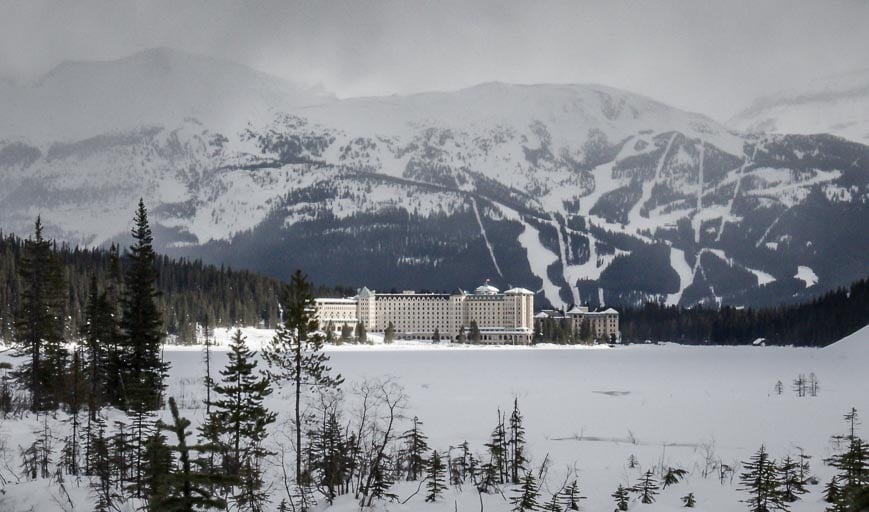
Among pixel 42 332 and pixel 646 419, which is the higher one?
pixel 42 332

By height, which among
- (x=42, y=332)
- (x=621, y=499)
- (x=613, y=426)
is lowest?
(x=613, y=426)

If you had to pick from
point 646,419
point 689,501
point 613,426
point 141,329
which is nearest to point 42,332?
point 141,329

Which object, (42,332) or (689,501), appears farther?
(42,332)

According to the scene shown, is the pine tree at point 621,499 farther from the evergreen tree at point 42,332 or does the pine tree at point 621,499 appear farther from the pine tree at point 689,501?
the evergreen tree at point 42,332

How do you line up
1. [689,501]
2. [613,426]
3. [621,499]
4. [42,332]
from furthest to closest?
[42,332] → [613,426] → [621,499] → [689,501]

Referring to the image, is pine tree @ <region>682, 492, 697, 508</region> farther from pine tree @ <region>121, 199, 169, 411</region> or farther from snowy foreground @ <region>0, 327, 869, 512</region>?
pine tree @ <region>121, 199, 169, 411</region>

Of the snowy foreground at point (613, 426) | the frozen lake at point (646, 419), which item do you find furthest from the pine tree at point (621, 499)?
the frozen lake at point (646, 419)

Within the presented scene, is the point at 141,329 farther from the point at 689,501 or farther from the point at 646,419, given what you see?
the point at 689,501

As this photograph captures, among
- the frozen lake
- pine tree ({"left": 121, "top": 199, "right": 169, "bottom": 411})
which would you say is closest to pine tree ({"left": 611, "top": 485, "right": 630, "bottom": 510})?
the frozen lake

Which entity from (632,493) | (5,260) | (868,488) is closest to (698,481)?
(632,493)

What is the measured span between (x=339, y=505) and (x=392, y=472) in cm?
1489

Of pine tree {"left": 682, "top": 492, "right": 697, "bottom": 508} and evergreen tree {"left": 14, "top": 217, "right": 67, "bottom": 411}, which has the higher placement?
evergreen tree {"left": 14, "top": 217, "right": 67, "bottom": 411}

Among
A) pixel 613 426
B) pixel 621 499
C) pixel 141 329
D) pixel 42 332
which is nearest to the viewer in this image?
pixel 621 499

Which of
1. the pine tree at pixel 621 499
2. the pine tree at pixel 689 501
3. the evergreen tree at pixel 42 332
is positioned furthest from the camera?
the evergreen tree at pixel 42 332
